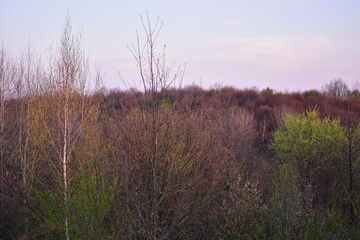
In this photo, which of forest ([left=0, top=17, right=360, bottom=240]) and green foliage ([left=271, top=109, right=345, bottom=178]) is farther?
green foliage ([left=271, top=109, right=345, bottom=178])

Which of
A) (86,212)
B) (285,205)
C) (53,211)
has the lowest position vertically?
(53,211)

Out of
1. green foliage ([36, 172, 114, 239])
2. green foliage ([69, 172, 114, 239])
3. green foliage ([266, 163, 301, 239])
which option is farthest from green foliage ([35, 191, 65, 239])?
green foliage ([266, 163, 301, 239])

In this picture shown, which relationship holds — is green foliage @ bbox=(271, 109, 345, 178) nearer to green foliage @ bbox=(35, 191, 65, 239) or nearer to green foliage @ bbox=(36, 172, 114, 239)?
green foliage @ bbox=(36, 172, 114, 239)

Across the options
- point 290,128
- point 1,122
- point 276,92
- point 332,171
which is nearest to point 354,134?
point 332,171

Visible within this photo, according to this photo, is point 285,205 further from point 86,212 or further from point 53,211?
point 53,211

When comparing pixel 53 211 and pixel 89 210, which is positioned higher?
pixel 89 210

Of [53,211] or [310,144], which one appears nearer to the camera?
[53,211]

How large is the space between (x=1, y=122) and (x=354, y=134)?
1341 centimetres

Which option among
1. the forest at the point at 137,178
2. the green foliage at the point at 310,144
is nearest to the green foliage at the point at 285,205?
the forest at the point at 137,178

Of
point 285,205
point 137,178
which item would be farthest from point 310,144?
point 137,178

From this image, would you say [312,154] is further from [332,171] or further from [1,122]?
[1,122]

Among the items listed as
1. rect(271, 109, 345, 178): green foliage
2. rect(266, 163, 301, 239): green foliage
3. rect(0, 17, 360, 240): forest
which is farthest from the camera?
rect(271, 109, 345, 178): green foliage

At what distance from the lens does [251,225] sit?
1139 centimetres

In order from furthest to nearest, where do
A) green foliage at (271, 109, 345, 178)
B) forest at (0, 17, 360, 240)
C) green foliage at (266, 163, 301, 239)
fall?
green foliage at (271, 109, 345, 178)
green foliage at (266, 163, 301, 239)
forest at (0, 17, 360, 240)
